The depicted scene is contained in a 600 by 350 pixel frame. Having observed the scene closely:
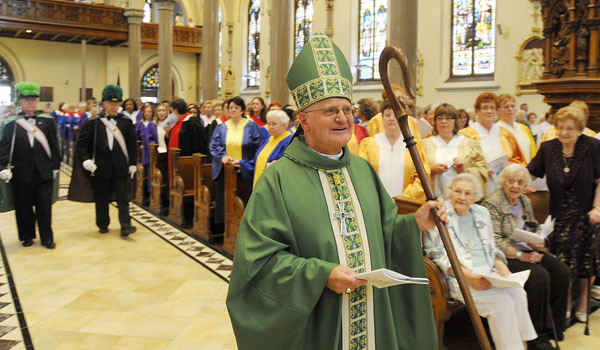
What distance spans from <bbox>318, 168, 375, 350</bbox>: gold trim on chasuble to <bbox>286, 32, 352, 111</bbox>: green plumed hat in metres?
0.31

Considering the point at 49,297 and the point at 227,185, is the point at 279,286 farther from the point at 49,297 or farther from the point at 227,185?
the point at 227,185

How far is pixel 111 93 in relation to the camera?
6.65 m

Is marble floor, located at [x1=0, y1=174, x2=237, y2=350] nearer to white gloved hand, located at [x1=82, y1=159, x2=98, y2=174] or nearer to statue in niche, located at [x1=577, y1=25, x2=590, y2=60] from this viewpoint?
white gloved hand, located at [x1=82, y1=159, x2=98, y2=174]

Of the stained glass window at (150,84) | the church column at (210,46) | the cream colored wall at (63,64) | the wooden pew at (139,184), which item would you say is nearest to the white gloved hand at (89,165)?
the wooden pew at (139,184)

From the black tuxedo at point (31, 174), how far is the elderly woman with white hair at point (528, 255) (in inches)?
198

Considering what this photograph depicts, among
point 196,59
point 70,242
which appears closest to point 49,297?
point 70,242

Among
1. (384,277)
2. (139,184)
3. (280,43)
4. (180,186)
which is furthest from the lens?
(280,43)

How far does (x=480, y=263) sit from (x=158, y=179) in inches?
250

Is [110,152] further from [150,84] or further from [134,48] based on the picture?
[150,84]

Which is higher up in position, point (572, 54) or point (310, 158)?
point (572, 54)

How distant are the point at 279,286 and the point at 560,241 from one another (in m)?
3.50

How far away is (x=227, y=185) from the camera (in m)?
6.35

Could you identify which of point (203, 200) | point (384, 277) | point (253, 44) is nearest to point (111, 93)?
point (203, 200)

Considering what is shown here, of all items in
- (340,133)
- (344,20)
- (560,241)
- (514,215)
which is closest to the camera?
(340,133)
